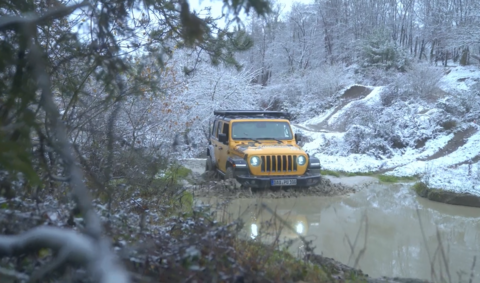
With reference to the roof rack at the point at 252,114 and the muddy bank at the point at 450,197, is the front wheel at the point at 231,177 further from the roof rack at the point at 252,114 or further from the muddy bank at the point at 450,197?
the muddy bank at the point at 450,197

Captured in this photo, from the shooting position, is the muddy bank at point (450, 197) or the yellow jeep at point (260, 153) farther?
the yellow jeep at point (260, 153)

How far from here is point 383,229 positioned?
8.41 metres

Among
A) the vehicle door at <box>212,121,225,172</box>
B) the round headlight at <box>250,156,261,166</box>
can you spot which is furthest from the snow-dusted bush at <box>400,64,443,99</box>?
the round headlight at <box>250,156,261,166</box>

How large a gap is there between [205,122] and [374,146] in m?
6.34

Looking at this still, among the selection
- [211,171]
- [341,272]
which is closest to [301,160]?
[211,171]

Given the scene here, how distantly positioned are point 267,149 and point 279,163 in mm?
411

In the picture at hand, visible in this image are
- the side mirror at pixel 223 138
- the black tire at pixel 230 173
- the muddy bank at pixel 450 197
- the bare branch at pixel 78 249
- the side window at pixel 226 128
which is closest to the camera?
the bare branch at pixel 78 249

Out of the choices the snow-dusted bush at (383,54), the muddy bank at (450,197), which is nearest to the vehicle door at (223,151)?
the muddy bank at (450,197)

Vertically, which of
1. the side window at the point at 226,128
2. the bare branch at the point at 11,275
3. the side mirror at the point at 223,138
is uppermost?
the bare branch at the point at 11,275

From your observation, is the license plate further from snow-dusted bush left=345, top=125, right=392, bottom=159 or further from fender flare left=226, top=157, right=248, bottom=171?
snow-dusted bush left=345, top=125, right=392, bottom=159

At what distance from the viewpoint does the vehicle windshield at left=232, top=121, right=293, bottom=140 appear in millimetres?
12133

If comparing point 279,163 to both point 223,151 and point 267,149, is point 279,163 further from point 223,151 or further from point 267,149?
point 223,151

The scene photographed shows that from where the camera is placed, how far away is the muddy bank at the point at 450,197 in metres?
10.5

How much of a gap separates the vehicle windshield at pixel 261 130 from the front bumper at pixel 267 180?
161 cm
